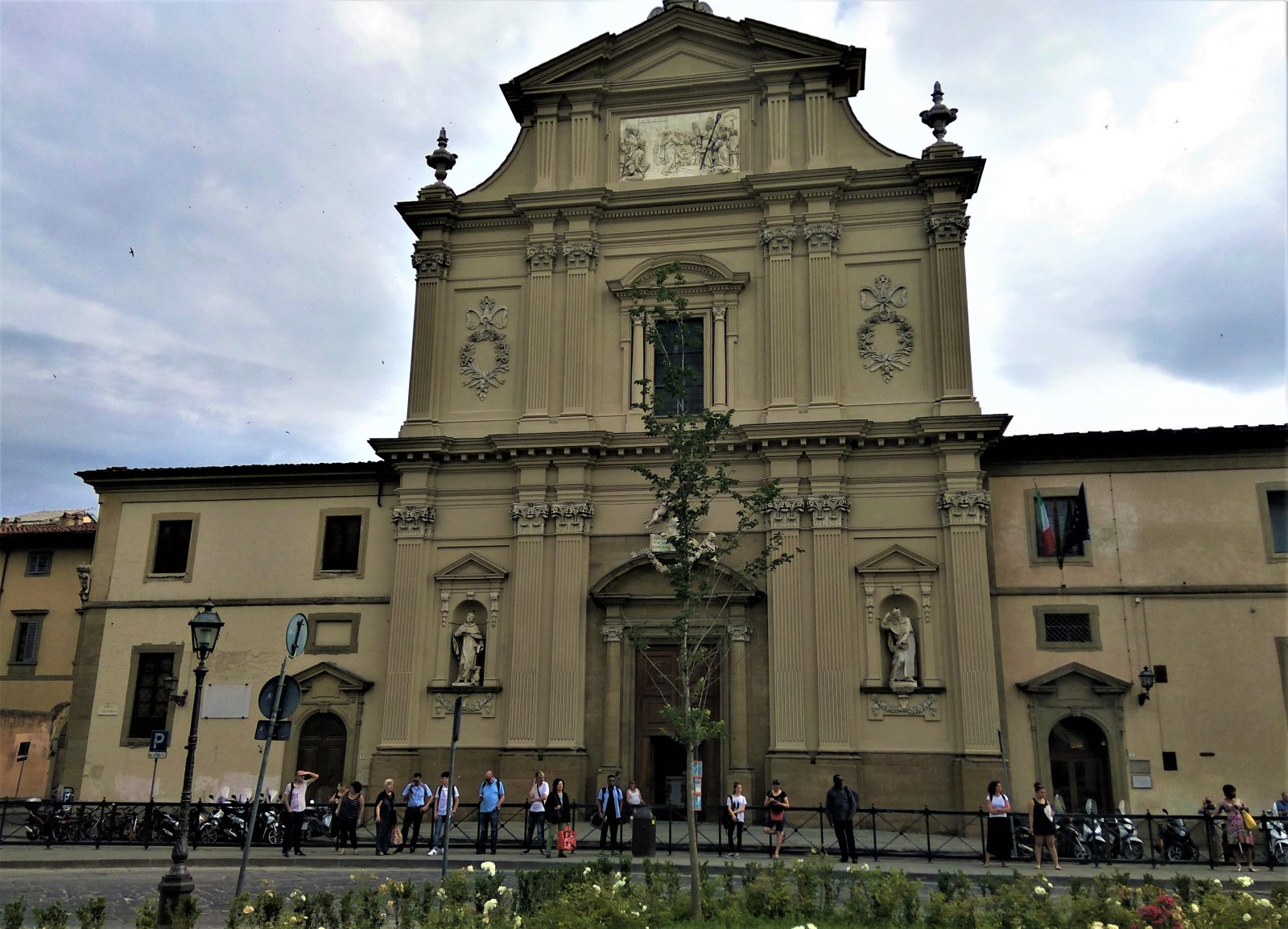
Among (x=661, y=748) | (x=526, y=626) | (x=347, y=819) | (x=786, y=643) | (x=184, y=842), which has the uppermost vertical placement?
(x=526, y=626)

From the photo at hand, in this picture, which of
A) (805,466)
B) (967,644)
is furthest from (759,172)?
(967,644)

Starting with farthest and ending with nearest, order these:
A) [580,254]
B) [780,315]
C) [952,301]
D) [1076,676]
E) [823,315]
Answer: [580,254] → [780,315] → [823,315] → [952,301] → [1076,676]

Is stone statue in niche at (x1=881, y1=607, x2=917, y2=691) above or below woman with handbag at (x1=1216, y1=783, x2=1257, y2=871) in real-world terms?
above

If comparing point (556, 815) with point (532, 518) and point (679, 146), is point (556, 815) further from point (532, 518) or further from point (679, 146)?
point (679, 146)

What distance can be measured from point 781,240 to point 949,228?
4.63 meters

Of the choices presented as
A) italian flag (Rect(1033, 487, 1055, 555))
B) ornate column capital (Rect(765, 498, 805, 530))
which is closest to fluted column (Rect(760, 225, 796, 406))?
ornate column capital (Rect(765, 498, 805, 530))

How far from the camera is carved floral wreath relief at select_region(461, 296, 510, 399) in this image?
31.0 meters

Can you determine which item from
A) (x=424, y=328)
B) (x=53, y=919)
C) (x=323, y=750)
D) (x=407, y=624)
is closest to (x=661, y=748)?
(x=407, y=624)

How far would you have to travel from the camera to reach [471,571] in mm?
29312

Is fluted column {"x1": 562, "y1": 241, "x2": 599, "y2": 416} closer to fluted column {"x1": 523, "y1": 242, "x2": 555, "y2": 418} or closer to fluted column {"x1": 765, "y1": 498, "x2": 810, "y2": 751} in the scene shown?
fluted column {"x1": 523, "y1": 242, "x2": 555, "y2": 418}

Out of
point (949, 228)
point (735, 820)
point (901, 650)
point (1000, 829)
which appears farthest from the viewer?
point (949, 228)

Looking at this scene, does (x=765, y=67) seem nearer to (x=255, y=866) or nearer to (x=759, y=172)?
(x=759, y=172)

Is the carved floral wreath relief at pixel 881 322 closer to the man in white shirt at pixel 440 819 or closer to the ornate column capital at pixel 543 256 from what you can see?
the ornate column capital at pixel 543 256

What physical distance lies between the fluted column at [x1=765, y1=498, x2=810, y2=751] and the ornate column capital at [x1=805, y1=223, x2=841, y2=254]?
725 cm
